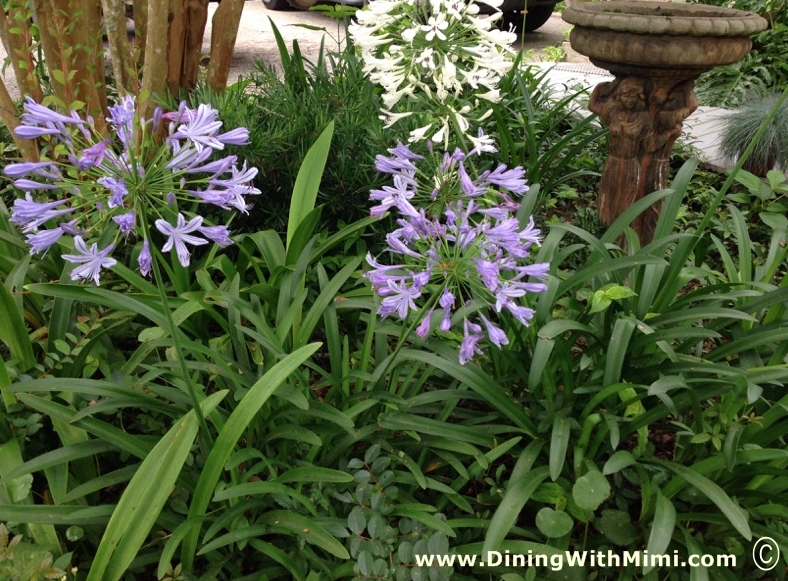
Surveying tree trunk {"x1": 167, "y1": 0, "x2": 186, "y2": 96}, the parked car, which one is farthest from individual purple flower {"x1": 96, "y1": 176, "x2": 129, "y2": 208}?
the parked car

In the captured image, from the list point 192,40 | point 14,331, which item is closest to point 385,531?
point 14,331

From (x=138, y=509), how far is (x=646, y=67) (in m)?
2.45

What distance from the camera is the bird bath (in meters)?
2.56

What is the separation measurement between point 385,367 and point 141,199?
0.72 meters

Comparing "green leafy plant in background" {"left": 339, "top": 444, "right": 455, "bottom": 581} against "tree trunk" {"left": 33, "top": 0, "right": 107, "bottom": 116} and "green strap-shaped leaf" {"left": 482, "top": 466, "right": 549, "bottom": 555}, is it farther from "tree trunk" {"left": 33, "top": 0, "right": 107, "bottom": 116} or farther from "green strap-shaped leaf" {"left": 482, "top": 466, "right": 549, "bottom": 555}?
"tree trunk" {"left": 33, "top": 0, "right": 107, "bottom": 116}

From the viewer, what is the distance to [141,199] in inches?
53.3

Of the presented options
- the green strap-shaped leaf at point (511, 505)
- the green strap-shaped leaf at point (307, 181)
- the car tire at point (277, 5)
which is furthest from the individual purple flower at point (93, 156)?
the car tire at point (277, 5)

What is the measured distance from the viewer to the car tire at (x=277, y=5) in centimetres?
1123

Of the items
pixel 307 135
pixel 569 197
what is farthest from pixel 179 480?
pixel 569 197

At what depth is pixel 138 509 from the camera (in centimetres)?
149

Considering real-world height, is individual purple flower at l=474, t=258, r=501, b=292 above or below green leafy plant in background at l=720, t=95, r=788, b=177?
above

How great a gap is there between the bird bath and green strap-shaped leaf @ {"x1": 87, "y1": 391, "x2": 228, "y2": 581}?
2.19 m

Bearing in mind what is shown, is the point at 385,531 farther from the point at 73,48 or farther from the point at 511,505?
the point at 73,48

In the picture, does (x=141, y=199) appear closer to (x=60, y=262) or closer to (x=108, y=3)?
(x=60, y=262)
